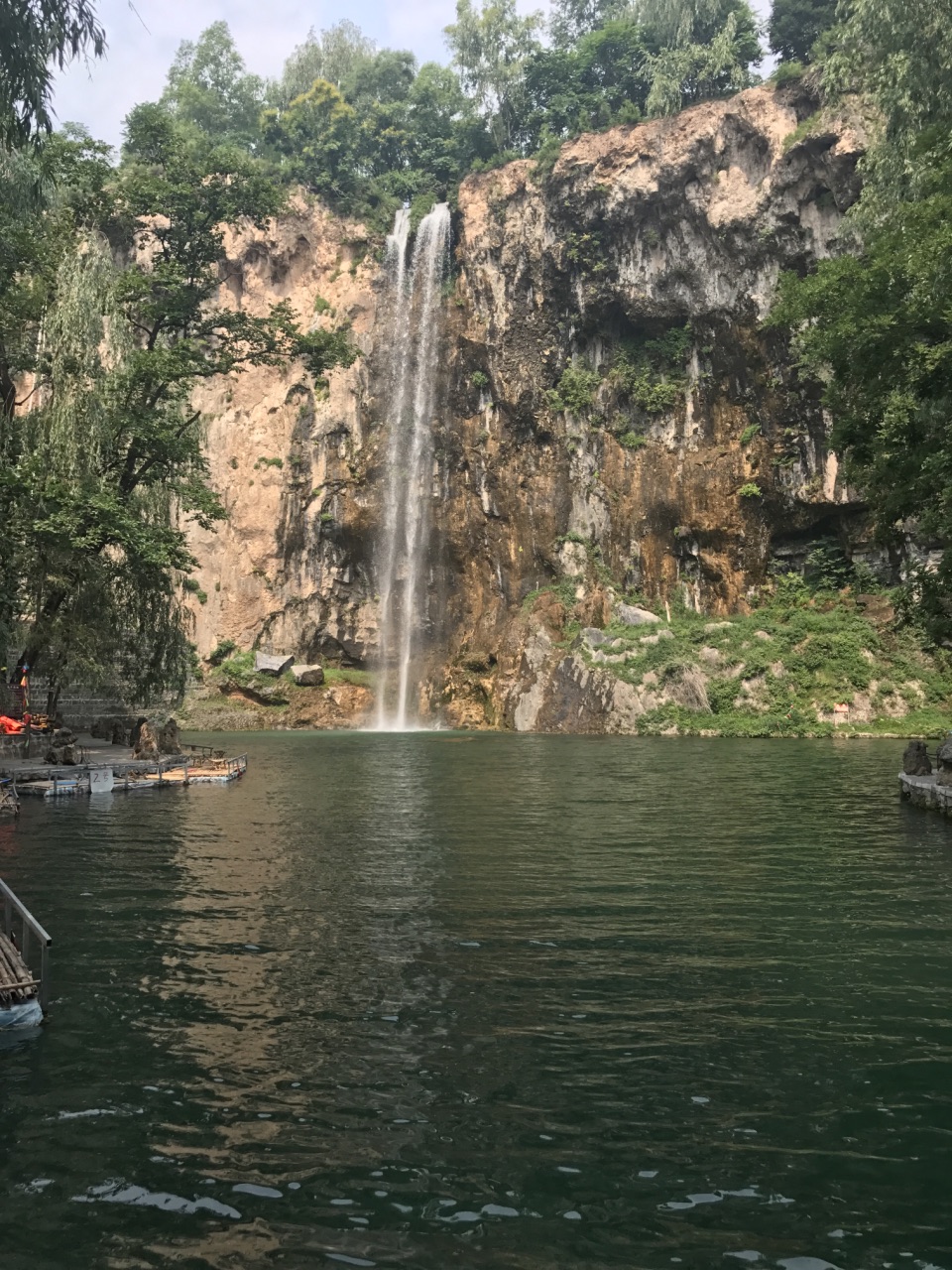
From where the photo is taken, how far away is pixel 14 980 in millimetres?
8562

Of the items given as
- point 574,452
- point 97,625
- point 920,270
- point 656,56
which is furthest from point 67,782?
point 656,56

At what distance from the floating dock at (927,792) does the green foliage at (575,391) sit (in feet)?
124

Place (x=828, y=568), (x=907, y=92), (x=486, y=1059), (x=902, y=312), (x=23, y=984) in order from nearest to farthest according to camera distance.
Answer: (x=486, y=1059) < (x=23, y=984) < (x=902, y=312) < (x=907, y=92) < (x=828, y=568)

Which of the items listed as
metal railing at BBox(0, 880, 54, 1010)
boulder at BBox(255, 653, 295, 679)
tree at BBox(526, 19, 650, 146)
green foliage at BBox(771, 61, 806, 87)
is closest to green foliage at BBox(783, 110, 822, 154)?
green foliage at BBox(771, 61, 806, 87)

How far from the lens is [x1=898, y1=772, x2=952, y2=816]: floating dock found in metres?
19.9

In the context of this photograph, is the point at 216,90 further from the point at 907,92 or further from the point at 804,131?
the point at 907,92

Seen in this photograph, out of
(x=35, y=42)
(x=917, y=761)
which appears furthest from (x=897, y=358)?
(x=35, y=42)

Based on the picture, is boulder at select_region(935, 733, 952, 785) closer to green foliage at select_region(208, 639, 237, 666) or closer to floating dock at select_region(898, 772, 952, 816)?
floating dock at select_region(898, 772, 952, 816)

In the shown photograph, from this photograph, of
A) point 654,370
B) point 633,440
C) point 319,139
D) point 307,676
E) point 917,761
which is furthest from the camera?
point 319,139

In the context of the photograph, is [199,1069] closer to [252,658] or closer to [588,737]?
[588,737]

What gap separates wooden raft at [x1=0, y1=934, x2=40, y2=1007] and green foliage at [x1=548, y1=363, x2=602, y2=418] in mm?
51802

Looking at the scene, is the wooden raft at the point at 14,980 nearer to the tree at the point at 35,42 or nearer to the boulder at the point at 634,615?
the tree at the point at 35,42

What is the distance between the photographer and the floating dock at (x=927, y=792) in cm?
1994

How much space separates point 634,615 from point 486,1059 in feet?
149
